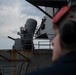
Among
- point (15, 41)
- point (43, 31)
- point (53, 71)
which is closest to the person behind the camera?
point (53, 71)

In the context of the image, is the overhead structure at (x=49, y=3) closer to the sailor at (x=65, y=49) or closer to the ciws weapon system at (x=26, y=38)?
the ciws weapon system at (x=26, y=38)

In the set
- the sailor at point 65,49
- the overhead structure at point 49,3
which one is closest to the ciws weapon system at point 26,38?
the overhead structure at point 49,3

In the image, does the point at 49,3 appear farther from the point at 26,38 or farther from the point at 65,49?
the point at 65,49

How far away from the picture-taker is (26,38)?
88.8 ft

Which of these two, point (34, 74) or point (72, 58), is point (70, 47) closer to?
point (72, 58)

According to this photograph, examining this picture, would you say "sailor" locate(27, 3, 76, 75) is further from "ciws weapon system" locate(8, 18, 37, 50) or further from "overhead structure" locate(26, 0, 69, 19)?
"overhead structure" locate(26, 0, 69, 19)

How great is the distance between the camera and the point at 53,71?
2.06 m

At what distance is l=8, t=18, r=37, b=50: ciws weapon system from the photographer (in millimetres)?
25547

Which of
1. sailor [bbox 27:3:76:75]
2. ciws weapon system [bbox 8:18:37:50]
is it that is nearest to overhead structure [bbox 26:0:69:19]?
ciws weapon system [bbox 8:18:37:50]

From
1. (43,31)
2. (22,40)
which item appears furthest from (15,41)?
(43,31)

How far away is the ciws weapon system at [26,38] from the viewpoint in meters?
25.5

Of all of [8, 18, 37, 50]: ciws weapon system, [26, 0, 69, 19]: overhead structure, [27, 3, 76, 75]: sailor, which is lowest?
[8, 18, 37, 50]: ciws weapon system

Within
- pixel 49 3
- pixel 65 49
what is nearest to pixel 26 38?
pixel 49 3

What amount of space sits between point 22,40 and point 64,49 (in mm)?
24399
